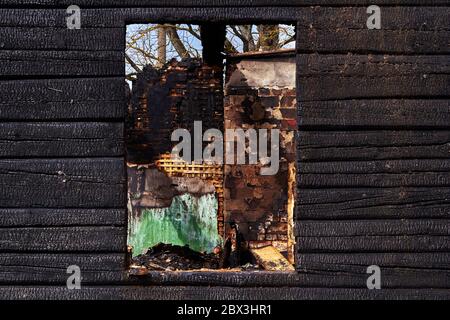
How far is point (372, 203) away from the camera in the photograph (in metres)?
3.42

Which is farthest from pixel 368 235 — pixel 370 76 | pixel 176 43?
pixel 176 43

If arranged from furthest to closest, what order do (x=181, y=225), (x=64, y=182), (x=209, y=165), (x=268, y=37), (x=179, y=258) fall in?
(x=268, y=37)
(x=181, y=225)
(x=209, y=165)
(x=179, y=258)
(x=64, y=182)

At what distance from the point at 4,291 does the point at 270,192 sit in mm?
5515

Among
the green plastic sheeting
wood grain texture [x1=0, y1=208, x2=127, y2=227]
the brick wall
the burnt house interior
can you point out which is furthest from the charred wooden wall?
the green plastic sheeting

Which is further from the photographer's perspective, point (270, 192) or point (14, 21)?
point (270, 192)

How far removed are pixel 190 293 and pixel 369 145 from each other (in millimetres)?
1350

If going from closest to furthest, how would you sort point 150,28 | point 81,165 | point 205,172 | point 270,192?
point 81,165 → point 270,192 → point 205,172 → point 150,28

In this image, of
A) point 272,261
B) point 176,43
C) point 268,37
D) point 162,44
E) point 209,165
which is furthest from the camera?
point 162,44

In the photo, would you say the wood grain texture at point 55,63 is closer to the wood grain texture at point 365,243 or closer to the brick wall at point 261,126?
the wood grain texture at point 365,243

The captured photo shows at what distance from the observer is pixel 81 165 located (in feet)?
11.1

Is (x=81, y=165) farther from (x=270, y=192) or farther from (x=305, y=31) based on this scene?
(x=270, y=192)

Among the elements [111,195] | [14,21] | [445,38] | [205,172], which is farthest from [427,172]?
[205,172]

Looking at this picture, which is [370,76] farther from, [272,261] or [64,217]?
[272,261]

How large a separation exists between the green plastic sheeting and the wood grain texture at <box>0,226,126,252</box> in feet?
18.5
